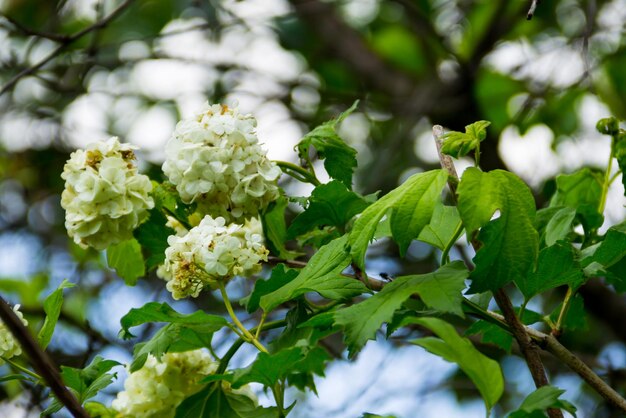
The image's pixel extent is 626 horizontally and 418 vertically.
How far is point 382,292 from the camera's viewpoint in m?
1.28

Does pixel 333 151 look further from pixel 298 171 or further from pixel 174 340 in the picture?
pixel 174 340

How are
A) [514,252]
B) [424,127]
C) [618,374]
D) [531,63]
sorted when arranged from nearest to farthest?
[514,252] → [618,374] → [531,63] → [424,127]

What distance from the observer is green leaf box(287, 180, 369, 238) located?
1.56 m

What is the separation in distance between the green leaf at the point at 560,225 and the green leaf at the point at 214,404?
594 mm

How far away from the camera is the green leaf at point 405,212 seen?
1.27 metres

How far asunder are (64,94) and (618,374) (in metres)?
2.51

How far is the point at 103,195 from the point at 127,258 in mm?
278

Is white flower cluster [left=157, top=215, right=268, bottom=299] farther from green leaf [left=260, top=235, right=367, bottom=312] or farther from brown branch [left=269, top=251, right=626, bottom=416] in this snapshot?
brown branch [left=269, top=251, right=626, bottom=416]

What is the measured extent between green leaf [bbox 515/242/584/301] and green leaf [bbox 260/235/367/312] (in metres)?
0.30

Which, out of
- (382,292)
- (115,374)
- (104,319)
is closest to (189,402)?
(115,374)

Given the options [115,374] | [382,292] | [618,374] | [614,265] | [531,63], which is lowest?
[618,374]

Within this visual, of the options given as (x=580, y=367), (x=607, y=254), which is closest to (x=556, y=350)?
(x=580, y=367)

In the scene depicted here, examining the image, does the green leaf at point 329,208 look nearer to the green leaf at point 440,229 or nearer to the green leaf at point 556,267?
the green leaf at point 440,229

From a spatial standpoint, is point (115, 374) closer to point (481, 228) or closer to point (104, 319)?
point (481, 228)
